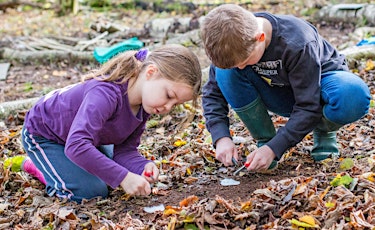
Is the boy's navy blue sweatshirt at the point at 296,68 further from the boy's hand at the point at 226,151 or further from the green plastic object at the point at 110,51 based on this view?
the green plastic object at the point at 110,51

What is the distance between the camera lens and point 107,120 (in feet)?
9.53

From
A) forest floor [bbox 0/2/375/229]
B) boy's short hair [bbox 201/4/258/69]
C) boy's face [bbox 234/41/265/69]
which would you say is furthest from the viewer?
boy's face [bbox 234/41/265/69]

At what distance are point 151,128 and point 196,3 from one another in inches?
314

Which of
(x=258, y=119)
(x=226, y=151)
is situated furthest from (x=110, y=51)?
(x=226, y=151)

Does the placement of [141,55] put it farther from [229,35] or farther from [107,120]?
[229,35]

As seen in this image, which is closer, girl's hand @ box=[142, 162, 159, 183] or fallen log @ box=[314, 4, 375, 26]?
girl's hand @ box=[142, 162, 159, 183]

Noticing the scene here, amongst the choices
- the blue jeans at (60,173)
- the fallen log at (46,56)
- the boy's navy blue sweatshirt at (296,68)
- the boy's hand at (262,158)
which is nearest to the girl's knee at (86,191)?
the blue jeans at (60,173)

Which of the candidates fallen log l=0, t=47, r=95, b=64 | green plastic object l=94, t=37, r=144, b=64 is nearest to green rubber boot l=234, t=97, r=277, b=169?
green plastic object l=94, t=37, r=144, b=64

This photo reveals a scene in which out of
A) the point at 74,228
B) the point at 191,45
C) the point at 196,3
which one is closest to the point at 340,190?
the point at 74,228

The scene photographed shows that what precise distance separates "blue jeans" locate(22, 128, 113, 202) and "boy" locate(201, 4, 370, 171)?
0.72m

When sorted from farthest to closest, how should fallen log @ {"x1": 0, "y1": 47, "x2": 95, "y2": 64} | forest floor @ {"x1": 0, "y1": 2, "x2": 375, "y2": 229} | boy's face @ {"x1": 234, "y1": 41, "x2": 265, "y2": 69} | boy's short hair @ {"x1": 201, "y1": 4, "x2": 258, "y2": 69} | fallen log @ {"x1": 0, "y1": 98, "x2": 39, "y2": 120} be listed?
fallen log @ {"x1": 0, "y1": 47, "x2": 95, "y2": 64} → fallen log @ {"x1": 0, "y1": 98, "x2": 39, "y2": 120} → boy's face @ {"x1": 234, "y1": 41, "x2": 265, "y2": 69} → boy's short hair @ {"x1": 201, "y1": 4, "x2": 258, "y2": 69} → forest floor @ {"x1": 0, "y1": 2, "x2": 375, "y2": 229}

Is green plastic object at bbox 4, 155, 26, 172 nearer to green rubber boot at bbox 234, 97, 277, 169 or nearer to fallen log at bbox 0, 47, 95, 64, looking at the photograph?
green rubber boot at bbox 234, 97, 277, 169

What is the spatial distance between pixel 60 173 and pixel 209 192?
853mm

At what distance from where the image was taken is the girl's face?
2.77 meters
